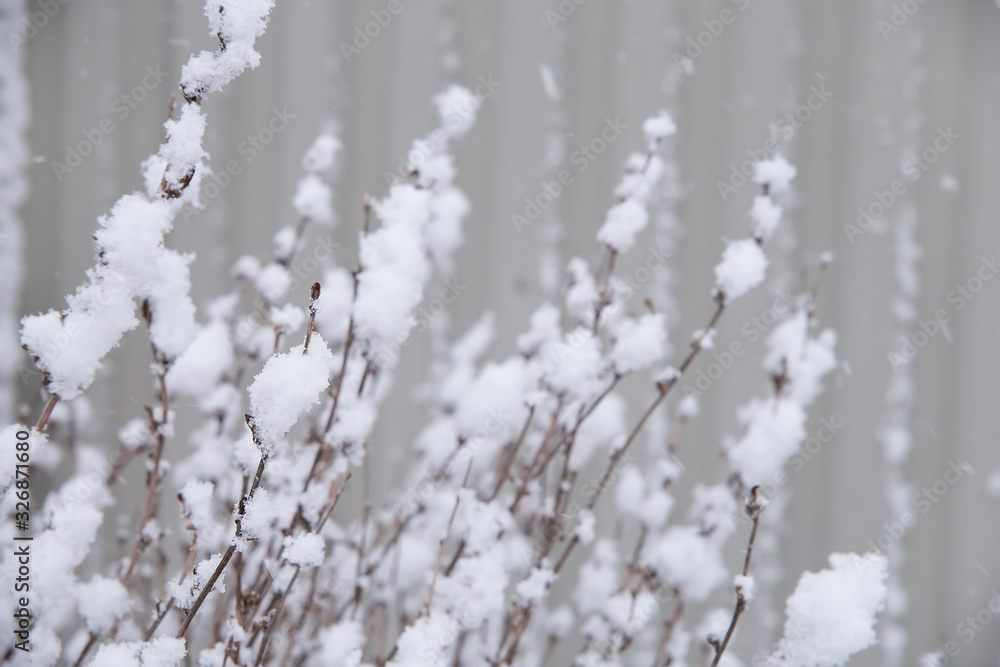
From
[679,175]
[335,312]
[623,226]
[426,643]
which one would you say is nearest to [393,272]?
[335,312]

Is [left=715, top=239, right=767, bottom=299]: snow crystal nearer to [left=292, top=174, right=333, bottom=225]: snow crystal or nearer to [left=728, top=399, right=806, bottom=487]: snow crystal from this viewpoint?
[left=728, top=399, right=806, bottom=487]: snow crystal

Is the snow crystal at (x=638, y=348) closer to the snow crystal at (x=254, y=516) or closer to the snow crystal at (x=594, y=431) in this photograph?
the snow crystal at (x=594, y=431)

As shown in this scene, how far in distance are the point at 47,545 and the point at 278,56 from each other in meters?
1.17

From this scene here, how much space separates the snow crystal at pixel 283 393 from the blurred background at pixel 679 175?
3.16ft

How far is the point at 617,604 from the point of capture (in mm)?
826

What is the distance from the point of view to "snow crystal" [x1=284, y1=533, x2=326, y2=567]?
54 cm

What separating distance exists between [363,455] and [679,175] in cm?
108

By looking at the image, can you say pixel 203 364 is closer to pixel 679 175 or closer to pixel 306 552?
pixel 306 552

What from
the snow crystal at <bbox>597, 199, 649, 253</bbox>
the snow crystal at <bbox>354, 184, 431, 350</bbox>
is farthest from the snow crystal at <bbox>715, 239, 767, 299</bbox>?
the snow crystal at <bbox>354, 184, 431, 350</bbox>

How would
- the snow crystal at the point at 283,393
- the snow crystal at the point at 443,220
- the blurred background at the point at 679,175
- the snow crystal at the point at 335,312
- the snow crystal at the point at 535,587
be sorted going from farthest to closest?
1. the blurred background at the point at 679,175
2. the snow crystal at the point at 443,220
3. the snow crystal at the point at 335,312
4. the snow crystal at the point at 535,587
5. the snow crystal at the point at 283,393

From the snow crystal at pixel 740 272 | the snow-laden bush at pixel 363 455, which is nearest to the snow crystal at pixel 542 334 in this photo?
the snow-laden bush at pixel 363 455

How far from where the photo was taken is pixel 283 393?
48cm

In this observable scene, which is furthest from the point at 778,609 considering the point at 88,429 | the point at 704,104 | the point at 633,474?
the point at 88,429

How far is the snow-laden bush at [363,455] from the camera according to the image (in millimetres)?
538
